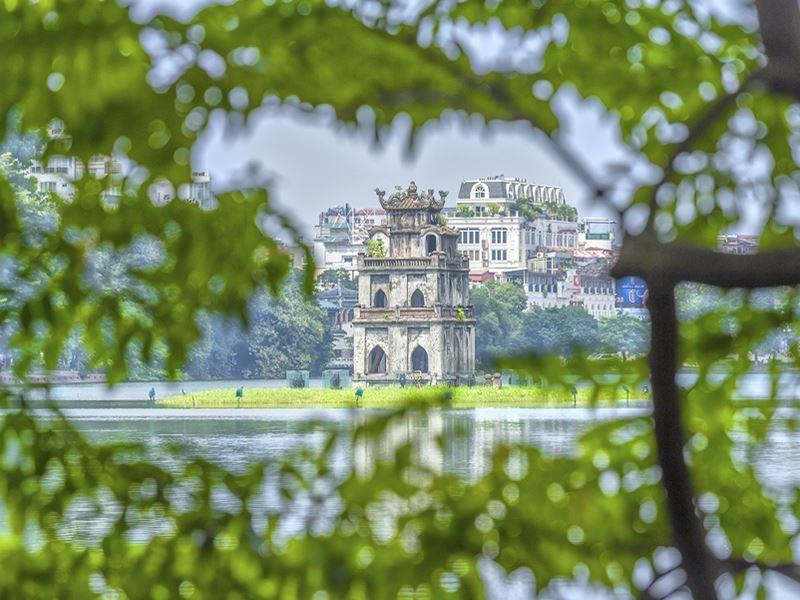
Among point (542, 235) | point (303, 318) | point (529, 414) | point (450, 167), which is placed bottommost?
point (529, 414)

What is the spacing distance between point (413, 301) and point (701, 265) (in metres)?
23.3

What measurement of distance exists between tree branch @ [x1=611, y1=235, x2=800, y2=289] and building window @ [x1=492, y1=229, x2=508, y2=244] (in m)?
Answer: 24.7

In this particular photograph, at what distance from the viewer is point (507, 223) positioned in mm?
24859

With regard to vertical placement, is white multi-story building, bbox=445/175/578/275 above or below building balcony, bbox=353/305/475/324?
above

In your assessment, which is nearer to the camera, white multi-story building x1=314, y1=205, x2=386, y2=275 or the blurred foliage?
the blurred foliage

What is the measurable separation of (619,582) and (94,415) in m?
19.1

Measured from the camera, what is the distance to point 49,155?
889 mm

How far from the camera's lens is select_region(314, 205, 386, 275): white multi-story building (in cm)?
2498

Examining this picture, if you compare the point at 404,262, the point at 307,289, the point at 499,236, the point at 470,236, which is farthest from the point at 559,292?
the point at 307,289

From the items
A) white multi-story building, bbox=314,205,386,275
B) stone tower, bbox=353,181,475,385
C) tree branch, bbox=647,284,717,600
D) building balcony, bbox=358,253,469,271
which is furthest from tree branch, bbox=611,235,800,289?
white multi-story building, bbox=314,205,386,275

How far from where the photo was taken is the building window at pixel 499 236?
25.4 meters

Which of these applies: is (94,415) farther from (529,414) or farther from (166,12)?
(166,12)

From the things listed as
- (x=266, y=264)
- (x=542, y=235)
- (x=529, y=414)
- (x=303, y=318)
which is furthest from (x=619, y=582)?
(x=542, y=235)

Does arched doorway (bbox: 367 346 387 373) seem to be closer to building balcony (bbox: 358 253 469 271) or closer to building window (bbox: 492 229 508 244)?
building balcony (bbox: 358 253 469 271)
